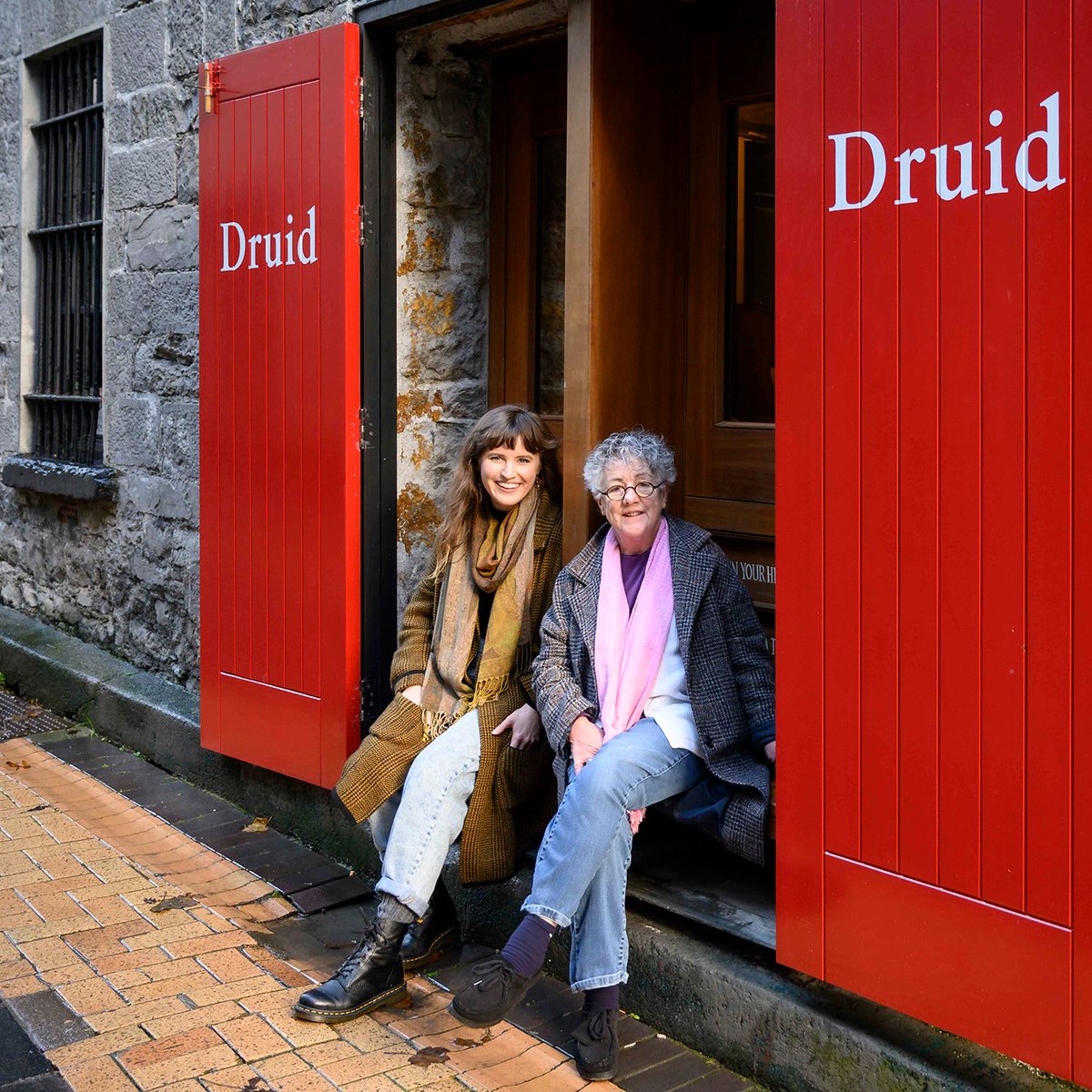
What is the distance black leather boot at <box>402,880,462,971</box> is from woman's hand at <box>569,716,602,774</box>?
63 cm

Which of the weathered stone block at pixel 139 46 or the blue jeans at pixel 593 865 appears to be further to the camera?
the weathered stone block at pixel 139 46

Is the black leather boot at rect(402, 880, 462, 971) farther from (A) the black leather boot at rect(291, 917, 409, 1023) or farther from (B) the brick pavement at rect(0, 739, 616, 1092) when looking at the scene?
(A) the black leather boot at rect(291, 917, 409, 1023)

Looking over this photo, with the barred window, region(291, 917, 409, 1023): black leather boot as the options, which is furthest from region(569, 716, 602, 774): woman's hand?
the barred window

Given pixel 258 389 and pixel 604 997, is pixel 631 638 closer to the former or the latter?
pixel 604 997

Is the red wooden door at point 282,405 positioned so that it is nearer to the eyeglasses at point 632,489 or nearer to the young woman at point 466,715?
the young woman at point 466,715

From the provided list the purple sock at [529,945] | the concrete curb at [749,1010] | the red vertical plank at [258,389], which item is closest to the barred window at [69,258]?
the red vertical plank at [258,389]

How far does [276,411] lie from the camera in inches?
176

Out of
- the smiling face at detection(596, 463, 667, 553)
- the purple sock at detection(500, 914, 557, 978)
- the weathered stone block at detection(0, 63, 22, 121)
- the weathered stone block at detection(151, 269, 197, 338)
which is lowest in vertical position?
the purple sock at detection(500, 914, 557, 978)

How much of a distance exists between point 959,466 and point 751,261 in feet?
4.89

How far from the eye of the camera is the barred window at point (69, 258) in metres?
6.25

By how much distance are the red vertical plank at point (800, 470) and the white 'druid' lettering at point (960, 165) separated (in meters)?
0.06

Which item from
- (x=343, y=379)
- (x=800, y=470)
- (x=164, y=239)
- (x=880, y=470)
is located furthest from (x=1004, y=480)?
(x=164, y=239)

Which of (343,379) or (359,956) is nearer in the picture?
(359,956)

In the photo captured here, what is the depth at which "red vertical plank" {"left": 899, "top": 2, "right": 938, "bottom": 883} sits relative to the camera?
2635 mm
